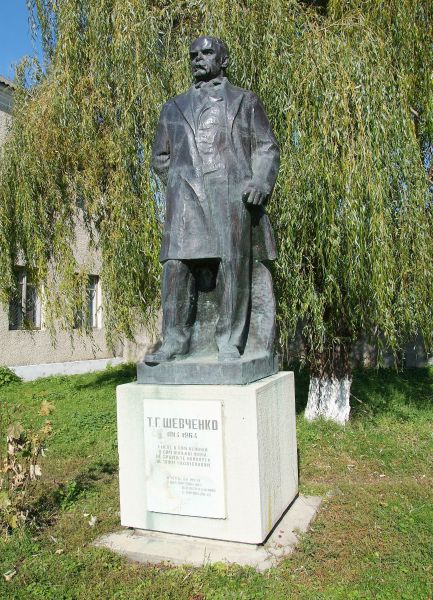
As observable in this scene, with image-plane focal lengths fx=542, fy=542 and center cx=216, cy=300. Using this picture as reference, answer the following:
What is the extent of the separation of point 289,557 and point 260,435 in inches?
27.4

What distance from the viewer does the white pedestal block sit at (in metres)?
2.98

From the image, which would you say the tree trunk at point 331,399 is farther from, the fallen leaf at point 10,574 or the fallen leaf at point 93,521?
the fallen leaf at point 10,574

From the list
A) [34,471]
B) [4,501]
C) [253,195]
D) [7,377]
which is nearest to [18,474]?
[34,471]

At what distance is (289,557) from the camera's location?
3006 millimetres

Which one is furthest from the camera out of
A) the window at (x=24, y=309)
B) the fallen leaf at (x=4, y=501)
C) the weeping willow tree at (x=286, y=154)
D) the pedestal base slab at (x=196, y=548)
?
the window at (x=24, y=309)

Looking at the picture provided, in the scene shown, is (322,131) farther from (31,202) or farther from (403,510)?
Result: (31,202)

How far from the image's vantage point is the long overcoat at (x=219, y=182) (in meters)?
3.28

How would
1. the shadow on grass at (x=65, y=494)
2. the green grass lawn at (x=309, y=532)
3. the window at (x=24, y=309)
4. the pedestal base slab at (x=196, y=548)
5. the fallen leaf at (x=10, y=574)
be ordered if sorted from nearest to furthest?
Result: 1. the green grass lawn at (x=309, y=532)
2. the fallen leaf at (x=10, y=574)
3. the pedestal base slab at (x=196, y=548)
4. the shadow on grass at (x=65, y=494)
5. the window at (x=24, y=309)

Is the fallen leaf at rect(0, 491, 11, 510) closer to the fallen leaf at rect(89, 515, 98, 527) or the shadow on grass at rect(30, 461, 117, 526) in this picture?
the shadow on grass at rect(30, 461, 117, 526)

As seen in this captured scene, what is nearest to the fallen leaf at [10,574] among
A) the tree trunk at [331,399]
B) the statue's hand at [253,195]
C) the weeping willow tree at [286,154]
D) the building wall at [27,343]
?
the statue's hand at [253,195]

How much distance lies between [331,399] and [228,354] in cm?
384

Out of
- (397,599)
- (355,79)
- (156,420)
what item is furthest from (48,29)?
(397,599)

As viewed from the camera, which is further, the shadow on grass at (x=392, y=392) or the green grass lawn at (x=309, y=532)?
the shadow on grass at (x=392, y=392)

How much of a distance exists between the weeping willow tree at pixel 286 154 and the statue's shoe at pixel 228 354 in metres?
2.25
